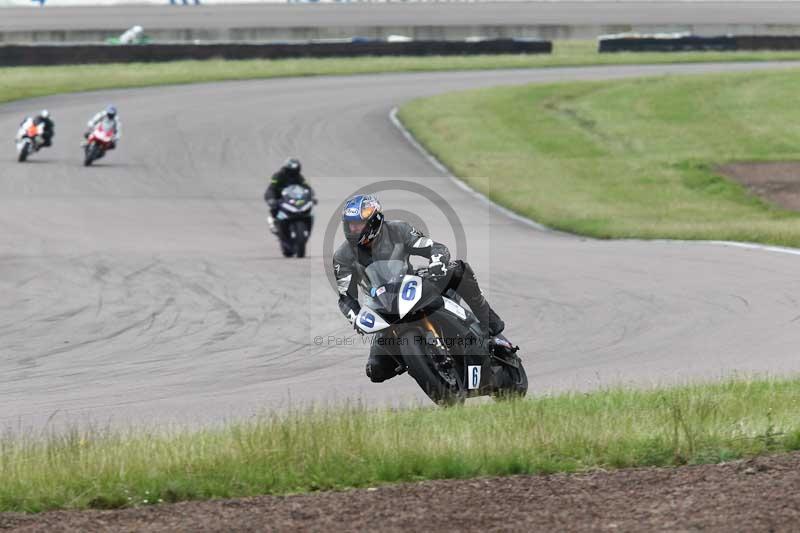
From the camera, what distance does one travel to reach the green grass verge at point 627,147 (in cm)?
2609

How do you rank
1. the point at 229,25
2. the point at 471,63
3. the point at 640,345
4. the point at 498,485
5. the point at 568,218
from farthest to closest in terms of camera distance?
the point at 229,25 → the point at 471,63 → the point at 568,218 → the point at 640,345 → the point at 498,485

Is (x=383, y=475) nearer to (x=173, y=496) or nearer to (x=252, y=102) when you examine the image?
(x=173, y=496)

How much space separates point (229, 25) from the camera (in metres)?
65.9

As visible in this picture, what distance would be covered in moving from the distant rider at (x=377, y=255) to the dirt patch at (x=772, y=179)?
19163 mm

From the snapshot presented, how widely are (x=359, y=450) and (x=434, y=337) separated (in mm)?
1647

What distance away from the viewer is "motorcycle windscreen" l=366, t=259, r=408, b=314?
328 inches

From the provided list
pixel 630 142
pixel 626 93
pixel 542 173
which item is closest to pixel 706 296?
pixel 542 173

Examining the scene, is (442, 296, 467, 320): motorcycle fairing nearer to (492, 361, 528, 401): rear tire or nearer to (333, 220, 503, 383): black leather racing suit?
(333, 220, 503, 383): black leather racing suit

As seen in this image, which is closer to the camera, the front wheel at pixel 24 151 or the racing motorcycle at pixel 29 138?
the racing motorcycle at pixel 29 138

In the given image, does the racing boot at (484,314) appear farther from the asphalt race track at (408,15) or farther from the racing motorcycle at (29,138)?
the asphalt race track at (408,15)

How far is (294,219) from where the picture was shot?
20234mm

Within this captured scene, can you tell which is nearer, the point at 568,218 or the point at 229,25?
the point at 568,218

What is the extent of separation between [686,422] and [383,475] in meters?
1.99

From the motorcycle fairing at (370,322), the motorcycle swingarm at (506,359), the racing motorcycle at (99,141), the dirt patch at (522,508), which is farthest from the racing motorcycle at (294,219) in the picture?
the dirt patch at (522,508)
